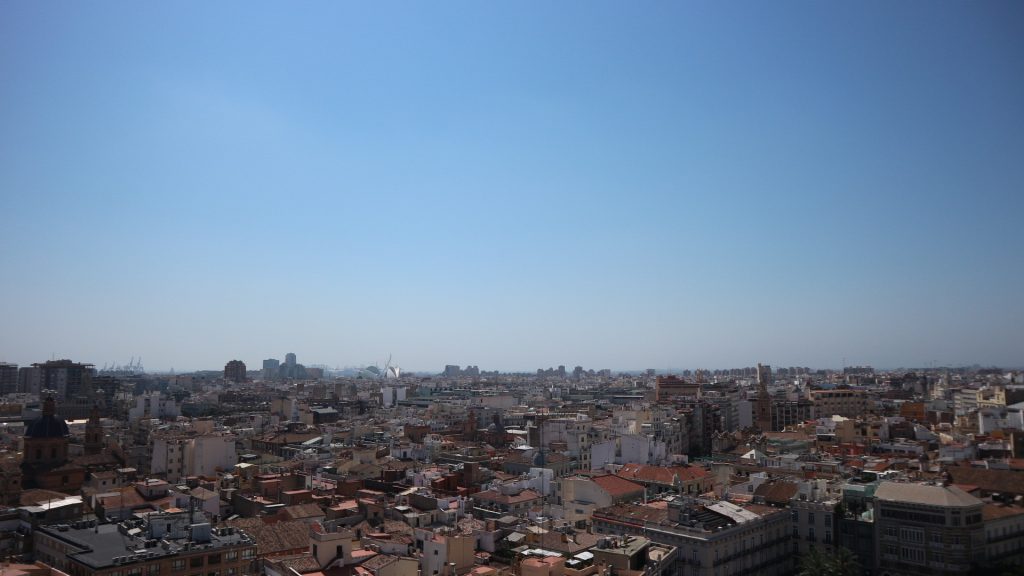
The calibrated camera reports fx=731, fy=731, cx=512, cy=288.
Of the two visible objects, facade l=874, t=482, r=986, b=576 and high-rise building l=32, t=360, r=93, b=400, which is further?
high-rise building l=32, t=360, r=93, b=400

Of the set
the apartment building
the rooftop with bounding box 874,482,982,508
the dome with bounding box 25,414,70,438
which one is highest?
the dome with bounding box 25,414,70,438

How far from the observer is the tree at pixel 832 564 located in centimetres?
3372

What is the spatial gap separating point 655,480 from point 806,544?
12.8m

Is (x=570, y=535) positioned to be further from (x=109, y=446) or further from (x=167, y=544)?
(x=109, y=446)

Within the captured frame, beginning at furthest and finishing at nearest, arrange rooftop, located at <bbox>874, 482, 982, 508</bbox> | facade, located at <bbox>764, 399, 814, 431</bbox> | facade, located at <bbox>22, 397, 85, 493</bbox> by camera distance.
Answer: facade, located at <bbox>764, 399, 814, 431</bbox>, facade, located at <bbox>22, 397, 85, 493</bbox>, rooftop, located at <bbox>874, 482, 982, 508</bbox>

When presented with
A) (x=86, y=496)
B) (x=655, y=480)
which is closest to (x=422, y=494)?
(x=655, y=480)

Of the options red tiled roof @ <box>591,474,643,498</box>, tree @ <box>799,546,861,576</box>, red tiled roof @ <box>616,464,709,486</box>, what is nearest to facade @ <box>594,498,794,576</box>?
tree @ <box>799,546,861,576</box>

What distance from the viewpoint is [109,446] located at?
6881cm

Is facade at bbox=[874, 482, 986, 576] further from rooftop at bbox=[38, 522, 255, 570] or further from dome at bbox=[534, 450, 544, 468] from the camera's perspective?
rooftop at bbox=[38, 522, 255, 570]

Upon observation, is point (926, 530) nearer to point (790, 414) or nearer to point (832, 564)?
point (832, 564)

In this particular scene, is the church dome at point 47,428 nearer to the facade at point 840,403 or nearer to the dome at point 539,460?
the dome at point 539,460

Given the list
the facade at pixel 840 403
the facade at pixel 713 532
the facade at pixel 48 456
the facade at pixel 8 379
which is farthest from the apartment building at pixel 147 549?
the facade at pixel 8 379

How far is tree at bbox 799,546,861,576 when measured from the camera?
33719 mm

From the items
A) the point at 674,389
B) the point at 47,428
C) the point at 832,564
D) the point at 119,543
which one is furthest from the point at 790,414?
the point at 119,543
